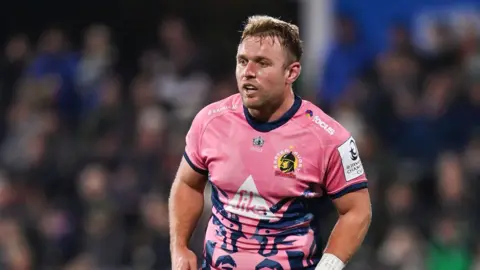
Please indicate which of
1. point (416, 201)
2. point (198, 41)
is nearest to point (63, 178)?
point (198, 41)

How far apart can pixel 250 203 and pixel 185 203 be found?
412 millimetres

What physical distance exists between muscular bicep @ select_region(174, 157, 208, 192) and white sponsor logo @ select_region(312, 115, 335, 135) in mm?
655

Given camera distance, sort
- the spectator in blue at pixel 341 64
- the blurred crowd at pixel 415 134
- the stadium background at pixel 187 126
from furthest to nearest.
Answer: the spectator in blue at pixel 341 64, the stadium background at pixel 187 126, the blurred crowd at pixel 415 134

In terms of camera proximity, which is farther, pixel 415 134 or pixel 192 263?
pixel 415 134

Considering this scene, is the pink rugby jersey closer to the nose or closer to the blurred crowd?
the nose

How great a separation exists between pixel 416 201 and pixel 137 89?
3.31 metres

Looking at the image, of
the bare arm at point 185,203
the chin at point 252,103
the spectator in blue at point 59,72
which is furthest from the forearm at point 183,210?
the spectator in blue at point 59,72

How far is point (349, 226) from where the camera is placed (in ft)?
18.6

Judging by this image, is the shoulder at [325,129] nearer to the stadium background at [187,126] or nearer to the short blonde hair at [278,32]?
the short blonde hair at [278,32]

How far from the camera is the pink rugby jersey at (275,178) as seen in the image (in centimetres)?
568

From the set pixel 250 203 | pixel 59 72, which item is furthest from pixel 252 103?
pixel 59 72

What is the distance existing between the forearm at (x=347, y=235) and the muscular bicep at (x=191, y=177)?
29.6 inches

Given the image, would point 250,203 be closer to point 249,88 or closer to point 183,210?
point 183,210

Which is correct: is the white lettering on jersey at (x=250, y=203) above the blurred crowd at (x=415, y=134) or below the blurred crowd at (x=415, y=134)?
Result: above
